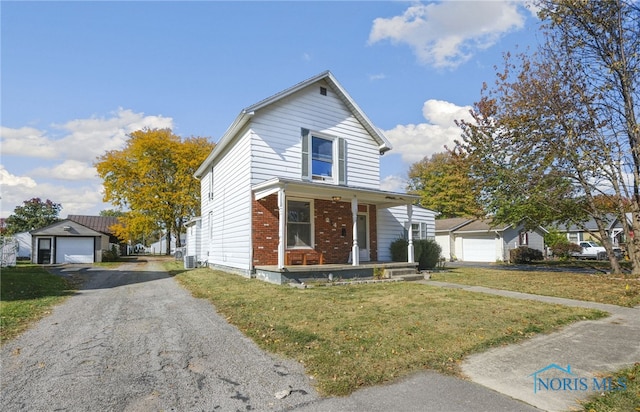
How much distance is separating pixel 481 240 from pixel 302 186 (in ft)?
76.7

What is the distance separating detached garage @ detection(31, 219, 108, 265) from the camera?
1026 inches

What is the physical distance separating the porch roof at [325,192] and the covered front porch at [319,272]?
2.52 metres

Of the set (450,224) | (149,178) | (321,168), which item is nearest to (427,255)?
(321,168)

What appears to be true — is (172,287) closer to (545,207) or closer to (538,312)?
(538,312)

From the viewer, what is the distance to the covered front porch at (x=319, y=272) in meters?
11.0

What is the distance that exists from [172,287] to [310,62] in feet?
35.2

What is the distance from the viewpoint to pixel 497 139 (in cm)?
1773

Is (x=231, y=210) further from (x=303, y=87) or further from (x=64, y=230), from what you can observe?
(x=64, y=230)

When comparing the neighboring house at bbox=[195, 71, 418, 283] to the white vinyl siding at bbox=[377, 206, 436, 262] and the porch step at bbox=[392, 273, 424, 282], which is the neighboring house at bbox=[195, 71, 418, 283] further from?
the porch step at bbox=[392, 273, 424, 282]

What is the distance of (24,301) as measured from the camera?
Answer: 8.47 metres

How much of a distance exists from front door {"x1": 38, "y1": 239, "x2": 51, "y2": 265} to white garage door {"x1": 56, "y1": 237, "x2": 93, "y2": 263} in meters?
0.53

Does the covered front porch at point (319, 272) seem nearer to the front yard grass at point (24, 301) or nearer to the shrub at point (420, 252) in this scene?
the shrub at point (420, 252)

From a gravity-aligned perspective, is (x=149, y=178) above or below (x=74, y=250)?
above

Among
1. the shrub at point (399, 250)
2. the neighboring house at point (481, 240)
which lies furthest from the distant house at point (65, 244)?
the neighboring house at point (481, 240)
